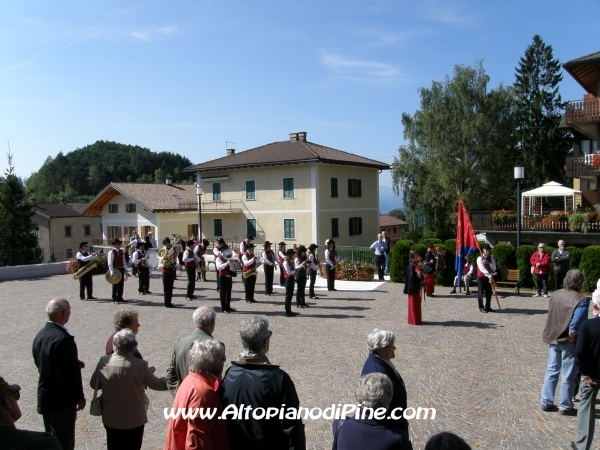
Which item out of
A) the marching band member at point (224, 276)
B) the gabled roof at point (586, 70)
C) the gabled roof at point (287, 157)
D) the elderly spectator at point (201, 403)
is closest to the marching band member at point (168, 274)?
the marching band member at point (224, 276)

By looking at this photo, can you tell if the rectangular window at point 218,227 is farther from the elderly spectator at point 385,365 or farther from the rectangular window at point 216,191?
the elderly spectator at point 385,365

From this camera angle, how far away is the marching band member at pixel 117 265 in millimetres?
15102

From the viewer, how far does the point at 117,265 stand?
15.2 meters

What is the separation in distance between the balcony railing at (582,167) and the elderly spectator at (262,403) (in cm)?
2768

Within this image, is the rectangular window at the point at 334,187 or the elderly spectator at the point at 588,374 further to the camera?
the rectangular window at the point at 334,187

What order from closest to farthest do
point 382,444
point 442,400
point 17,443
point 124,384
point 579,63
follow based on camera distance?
1. point 17,443
2. point 382,444
3. point 124,384
4. point 442,400
5. point 579,63

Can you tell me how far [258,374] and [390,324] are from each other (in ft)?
29.6

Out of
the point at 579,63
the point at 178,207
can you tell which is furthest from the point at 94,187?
the point at 579,63

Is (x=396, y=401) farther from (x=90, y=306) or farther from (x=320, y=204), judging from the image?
(x=320, y=204)

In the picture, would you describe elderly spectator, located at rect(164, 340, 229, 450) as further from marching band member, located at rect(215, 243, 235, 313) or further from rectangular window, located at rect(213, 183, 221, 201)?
rectangular window, located at rect(213, 183, 221, 201)

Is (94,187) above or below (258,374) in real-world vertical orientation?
above

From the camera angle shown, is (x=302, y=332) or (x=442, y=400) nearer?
(x=442, y=400)

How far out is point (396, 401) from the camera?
4051mm

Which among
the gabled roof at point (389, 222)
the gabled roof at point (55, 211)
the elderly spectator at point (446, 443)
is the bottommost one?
the elderly spectator at point (446, 443)
